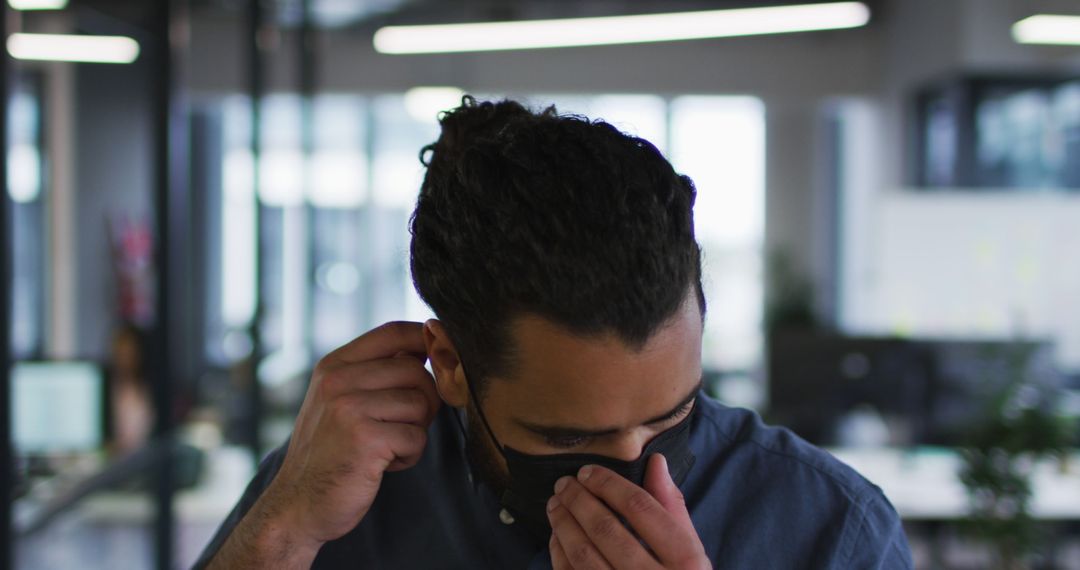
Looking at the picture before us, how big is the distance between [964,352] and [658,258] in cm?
378

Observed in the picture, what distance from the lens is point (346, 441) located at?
1.20 m

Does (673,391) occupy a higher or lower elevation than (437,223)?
lower

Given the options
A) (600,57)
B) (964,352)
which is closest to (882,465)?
(964,352)

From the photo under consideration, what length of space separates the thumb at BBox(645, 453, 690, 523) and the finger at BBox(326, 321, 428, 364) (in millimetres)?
346

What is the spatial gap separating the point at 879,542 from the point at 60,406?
3508 millimetres

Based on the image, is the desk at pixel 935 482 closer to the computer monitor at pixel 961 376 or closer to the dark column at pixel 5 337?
the computer monitor at pixel 961 376

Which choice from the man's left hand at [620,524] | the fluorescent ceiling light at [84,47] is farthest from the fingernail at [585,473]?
the fluorescent ceiling light at [84,47]

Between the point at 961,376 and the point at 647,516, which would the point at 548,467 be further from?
the point at 961,376

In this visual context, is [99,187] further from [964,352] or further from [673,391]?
[673,391]

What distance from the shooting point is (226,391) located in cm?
574

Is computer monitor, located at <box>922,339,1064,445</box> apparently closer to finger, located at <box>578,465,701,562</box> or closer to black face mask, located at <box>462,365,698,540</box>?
black face mask, located at <box>462,365,698,540</box>

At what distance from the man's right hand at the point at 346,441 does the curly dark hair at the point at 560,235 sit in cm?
11

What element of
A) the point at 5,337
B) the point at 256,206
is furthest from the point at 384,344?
the point at 256,206

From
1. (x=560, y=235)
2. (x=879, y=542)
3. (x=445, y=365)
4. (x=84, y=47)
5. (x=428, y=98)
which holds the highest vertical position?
(x=428, y=98)
